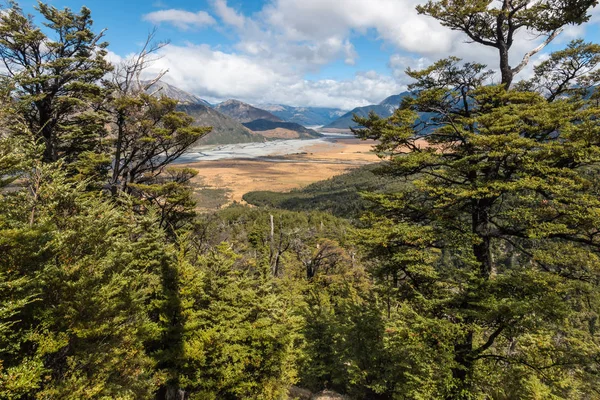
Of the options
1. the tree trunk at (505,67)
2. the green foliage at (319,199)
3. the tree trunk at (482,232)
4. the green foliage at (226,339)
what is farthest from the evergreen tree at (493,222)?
the green foliage at (319,199)

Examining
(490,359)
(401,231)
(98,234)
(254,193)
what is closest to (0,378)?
(98,234)

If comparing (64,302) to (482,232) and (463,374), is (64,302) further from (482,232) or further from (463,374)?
(482,232)

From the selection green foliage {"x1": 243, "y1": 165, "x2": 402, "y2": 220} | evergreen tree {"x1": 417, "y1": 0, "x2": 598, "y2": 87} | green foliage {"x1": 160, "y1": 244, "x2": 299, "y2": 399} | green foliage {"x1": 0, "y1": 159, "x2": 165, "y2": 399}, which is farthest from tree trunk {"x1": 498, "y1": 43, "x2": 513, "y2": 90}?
green foliage {"x1": 243, "y1": 165, "x2": 402, "y2": 220}

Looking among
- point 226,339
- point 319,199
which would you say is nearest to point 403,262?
point 226,339

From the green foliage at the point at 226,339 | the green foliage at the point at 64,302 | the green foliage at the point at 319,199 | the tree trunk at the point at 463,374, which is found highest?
the green foliage at the point at 64,302

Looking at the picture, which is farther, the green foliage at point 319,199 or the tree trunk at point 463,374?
the green foliage at point 319,199

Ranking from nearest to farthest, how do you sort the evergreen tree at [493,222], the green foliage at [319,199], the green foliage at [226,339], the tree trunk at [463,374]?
1. the evergreen tree at [493,222]
2. the tree trunk at [463,374]
3. the green foliage at [226,339]
4. the green foliage at [319,199]

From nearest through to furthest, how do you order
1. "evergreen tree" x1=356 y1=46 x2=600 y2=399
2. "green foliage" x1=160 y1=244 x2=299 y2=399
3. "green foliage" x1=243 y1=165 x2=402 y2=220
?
"evergreen tree" x1=356 y1=46 x2=600 y2=399 < "green foliage" x1=160 y1=244 x2=299 y2=399 < "green foliage" x1=243 y1=165 x2=402 y2=220

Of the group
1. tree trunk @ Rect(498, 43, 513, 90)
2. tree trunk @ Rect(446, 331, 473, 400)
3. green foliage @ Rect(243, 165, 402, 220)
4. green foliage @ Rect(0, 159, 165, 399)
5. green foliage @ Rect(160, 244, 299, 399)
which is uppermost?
tree trunk @ Rect(498, 43, 513, 90)

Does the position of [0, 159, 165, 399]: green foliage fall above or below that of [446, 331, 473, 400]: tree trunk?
above

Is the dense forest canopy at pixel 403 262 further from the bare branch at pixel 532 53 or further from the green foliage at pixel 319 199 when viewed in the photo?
the green foliage at pixel 319 199

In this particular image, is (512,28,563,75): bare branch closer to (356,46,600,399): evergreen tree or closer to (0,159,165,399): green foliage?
(356,46,600,399): evergreen tree

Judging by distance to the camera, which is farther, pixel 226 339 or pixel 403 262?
pixel 226 339

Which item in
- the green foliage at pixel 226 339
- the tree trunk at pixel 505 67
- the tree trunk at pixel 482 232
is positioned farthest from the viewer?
the green foliage at pixel 226 339
